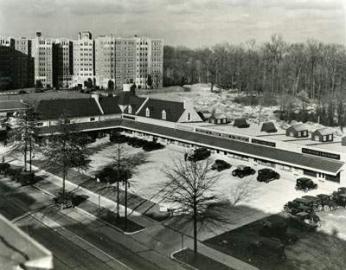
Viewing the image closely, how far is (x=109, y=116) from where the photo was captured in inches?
2662

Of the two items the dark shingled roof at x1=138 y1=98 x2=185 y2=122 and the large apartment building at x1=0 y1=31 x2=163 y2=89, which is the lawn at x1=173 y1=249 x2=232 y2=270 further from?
the large apartment building at x1=0 y1=31 x2=163 y2=89

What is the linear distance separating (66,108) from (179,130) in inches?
704

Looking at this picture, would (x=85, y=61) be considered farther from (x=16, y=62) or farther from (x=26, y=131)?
(x=26, y=131)

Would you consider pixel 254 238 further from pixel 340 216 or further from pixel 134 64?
pixel 134 64

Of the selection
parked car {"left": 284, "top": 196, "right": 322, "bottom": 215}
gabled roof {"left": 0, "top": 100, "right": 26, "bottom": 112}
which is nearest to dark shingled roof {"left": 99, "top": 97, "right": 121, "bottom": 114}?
gabled roof {"left": 0, "top": 100, "right": 26, "bottom": 112}

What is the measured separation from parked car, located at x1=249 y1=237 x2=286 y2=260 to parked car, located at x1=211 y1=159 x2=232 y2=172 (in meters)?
18.1

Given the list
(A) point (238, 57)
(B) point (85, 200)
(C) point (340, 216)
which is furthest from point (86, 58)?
(C) point (340, 216)

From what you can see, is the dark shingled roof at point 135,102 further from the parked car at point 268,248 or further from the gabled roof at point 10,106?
the parked car at point 268,248

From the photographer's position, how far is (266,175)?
42.6 m

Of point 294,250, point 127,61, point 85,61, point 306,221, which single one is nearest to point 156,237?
point 294,250

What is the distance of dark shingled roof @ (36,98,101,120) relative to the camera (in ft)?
208

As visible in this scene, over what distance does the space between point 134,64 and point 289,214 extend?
99.8 m

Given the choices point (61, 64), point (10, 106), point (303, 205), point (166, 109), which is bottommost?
point (303, 205)

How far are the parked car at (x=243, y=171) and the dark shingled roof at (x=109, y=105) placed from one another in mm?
28998
